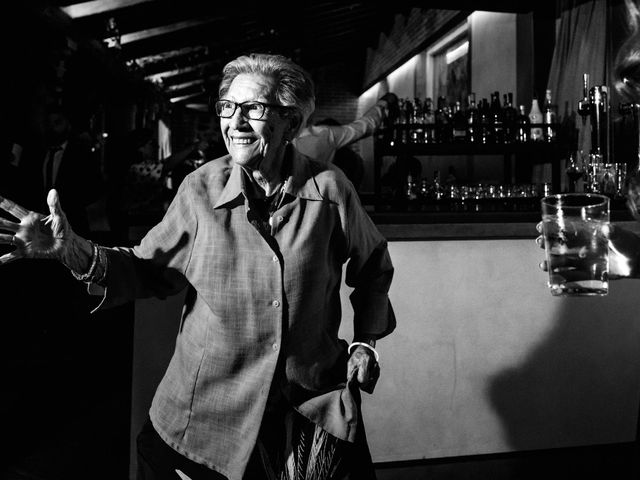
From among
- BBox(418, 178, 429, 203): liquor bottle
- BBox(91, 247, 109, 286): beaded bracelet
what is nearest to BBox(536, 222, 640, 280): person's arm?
BBox(91, 247, 109, 286): beaded bracelet

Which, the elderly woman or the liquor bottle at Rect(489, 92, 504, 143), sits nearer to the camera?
the elderly woman

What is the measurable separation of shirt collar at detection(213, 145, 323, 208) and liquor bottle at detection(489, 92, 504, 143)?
2917 mm

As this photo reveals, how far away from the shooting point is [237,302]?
4.36 ft

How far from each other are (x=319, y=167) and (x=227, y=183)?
255 millimetres

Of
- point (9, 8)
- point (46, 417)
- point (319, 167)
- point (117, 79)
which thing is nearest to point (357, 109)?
point (117, 79)

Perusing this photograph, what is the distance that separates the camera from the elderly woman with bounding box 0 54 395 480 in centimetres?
133

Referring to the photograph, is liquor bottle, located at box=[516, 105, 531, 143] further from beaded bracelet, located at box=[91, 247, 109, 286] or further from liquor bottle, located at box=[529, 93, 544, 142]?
beaded bracelet, located at box=[91, 247, 109, 286]

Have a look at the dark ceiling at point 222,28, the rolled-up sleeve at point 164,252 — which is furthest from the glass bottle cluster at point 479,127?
the rolled-up sleeve at point 164,252

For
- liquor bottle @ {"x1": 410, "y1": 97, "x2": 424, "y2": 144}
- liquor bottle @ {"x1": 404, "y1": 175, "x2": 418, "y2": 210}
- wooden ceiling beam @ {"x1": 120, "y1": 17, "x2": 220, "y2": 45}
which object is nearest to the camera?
liquor bottle @ {"x1": 404, "y1": 175, "x2": 418, "y2": 210}

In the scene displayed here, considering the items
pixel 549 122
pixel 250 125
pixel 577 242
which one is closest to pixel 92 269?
pixel 250 125

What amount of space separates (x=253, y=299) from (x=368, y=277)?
0.38m

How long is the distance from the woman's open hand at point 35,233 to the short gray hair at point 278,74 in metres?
0.50

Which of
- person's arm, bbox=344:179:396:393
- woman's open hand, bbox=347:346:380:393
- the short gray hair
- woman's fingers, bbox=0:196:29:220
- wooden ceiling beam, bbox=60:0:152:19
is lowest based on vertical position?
woman's open hand, bbox=347:346:380:393

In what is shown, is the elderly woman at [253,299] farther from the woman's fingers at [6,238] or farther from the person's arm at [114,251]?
the woman's fingers at [6,238]
